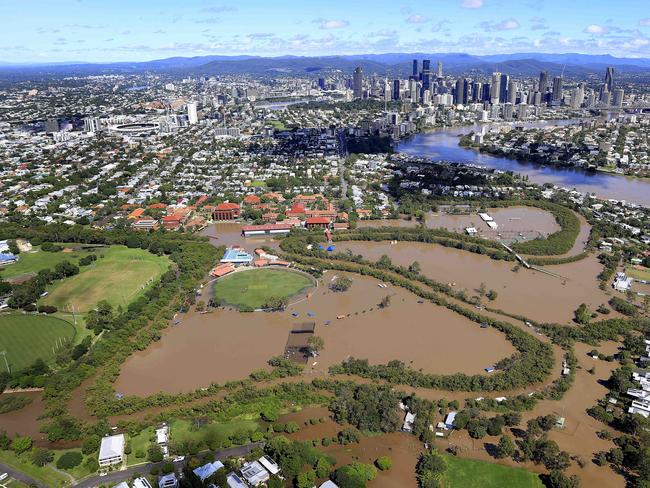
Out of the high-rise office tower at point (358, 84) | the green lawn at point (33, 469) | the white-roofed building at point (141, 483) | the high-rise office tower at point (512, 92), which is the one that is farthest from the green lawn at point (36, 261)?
the high-rise office tower at point (358, 84)

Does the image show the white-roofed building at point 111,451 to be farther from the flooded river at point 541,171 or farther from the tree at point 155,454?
the flooded river at point 541,171

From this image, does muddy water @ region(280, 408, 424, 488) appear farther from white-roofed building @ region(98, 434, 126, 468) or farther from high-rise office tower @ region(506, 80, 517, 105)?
high-rise office tower @ region(506, 80, 517, 105)

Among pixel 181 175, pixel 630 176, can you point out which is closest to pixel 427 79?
pixel 630 176

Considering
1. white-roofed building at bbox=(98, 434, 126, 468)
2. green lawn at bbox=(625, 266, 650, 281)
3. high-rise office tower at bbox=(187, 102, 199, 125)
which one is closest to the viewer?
white-roofed building at bbox=(98, 434, 126, 468)

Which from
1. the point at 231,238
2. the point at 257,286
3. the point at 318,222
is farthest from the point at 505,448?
the point at 231,238

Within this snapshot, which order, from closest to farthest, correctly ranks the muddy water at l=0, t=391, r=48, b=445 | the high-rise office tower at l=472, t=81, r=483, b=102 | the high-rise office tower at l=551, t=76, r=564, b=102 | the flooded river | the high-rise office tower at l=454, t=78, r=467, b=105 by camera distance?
the muddy water at l=0, t=391, r=48, b=445 < the flooded river < the high-rise office tower at l=454, t=78, r=467, b=105 < the high-rise office tower at l=551, t=76, r=564, b=102 < the high-rise office tower at l=472, t=81, r=483, b=102

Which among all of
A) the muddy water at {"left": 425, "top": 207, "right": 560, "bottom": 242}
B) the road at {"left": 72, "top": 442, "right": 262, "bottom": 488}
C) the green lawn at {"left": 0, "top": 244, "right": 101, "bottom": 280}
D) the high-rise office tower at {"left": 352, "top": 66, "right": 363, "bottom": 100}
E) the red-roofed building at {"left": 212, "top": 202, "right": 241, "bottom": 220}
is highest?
the high-rise office tower at {"left": 352, "top": 66, "right": 363, "bottom": 100}

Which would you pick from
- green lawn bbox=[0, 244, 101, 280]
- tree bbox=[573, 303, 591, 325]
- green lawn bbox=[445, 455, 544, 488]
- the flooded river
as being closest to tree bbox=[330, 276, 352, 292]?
tree bbox=[573, 303, 591, 325]
